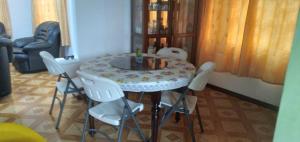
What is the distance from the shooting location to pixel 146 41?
3312 millimetres

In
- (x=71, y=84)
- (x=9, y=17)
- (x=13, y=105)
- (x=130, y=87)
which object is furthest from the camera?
(x=9, y=17)

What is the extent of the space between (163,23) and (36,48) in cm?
251

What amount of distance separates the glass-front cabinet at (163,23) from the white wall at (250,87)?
71 centimetres

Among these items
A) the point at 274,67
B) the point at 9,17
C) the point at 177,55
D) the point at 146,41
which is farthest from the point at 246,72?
the point at 9,17

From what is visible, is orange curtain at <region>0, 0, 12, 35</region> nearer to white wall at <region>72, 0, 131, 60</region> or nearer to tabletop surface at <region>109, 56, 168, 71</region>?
white wall at <region>72, 0, 131, 60</region>

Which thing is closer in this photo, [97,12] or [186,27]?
[97,12]

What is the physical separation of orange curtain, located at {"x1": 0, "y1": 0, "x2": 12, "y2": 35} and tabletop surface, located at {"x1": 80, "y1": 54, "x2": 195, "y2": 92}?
394cm

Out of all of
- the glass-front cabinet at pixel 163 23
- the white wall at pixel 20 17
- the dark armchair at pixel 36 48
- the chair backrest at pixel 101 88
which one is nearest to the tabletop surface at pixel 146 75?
the chair backrest at pixel 101 88

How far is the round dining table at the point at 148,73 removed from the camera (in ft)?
6.31

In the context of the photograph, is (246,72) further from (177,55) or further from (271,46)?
(177,55)

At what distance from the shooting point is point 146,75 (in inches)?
81.7

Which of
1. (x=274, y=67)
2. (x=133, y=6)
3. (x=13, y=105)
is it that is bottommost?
(x=13, y=105)

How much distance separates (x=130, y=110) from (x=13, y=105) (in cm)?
202

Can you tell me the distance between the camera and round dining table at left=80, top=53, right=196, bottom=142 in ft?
6.31
